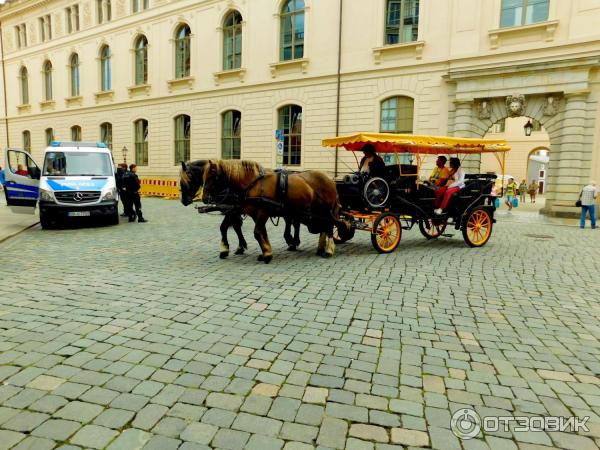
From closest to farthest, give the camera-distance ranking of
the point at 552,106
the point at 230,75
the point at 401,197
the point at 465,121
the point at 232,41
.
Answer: the point at 401,197
the point at 552,106
the point at 465,121
the point at 230,75
the point at 232,41

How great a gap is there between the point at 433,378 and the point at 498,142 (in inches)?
302

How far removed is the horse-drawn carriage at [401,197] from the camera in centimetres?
849

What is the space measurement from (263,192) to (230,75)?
18831 mm

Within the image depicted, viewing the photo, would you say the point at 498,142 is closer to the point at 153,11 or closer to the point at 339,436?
the point at 339,436

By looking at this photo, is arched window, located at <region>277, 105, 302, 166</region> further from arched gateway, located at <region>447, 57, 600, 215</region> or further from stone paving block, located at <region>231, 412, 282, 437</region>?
stone paving block, located at <region>231, 412, 282, 437</region>

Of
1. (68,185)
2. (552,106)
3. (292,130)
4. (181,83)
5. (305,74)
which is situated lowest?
(68,185)

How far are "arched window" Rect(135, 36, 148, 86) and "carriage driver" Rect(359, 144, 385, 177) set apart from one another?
2387cm

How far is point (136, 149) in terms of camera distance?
2945 cm

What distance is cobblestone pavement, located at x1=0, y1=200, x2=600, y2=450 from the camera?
2.65 metres

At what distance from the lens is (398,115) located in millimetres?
19609

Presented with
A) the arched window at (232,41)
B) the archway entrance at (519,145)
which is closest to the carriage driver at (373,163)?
the arched window at (232,41)

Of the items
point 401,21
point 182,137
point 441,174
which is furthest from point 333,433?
point 182,137

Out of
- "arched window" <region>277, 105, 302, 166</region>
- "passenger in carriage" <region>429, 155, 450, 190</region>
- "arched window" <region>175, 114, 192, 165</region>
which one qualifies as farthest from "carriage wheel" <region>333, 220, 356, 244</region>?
"arched window" <region>175, 114, 192, 165</region>

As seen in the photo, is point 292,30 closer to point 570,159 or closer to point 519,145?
point 570,159
